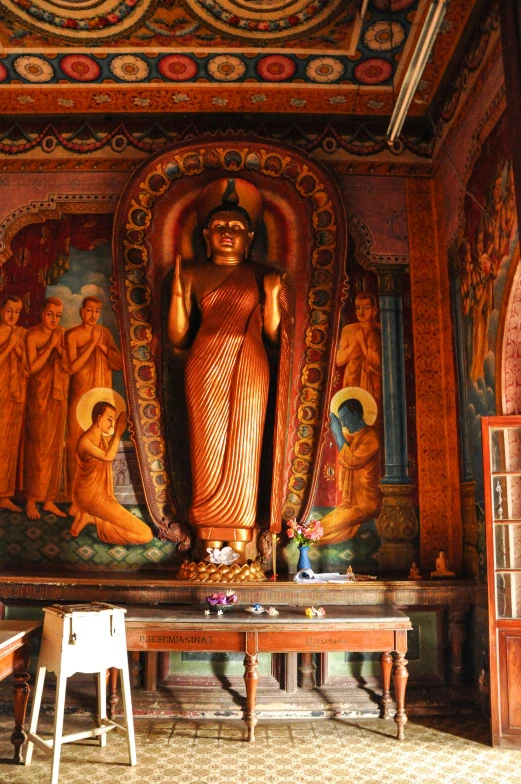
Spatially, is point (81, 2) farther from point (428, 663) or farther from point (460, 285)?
point (428, 663)

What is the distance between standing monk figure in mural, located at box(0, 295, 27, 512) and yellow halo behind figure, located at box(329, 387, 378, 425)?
2938mm

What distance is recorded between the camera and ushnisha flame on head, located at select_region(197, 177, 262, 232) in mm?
6523

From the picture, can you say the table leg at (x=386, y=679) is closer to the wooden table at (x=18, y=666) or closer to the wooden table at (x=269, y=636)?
the wooden table at (x=269, y=636)

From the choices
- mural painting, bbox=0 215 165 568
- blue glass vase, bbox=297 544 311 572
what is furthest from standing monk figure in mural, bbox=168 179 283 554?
mural painting, bbox=0 215 165 568

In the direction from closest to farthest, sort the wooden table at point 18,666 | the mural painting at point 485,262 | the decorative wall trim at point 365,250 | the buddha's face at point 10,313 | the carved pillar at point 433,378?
the wooden table at point 18,666
the mural painting at point 485,262
the carved pillar at point 433,378
the buddha's face at point 10,313
the decorative wall trim at point 365,250

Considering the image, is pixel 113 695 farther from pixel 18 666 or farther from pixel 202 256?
pixel 202 256

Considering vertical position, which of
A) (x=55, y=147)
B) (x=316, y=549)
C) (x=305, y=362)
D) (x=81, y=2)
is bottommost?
(x=316, y=549)

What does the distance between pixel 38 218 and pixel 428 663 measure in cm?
547

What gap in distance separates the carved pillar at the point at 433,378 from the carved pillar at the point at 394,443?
5.1 inches

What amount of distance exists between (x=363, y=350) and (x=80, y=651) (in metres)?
3.68

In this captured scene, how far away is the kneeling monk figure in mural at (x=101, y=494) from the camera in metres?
6.37

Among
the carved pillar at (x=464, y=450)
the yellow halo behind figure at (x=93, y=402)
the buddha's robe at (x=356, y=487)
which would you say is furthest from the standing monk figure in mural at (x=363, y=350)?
the yellow halo behind figure at (x=93, y=402)

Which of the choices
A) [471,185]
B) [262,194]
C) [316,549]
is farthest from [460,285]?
[316,549]

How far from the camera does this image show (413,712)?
5.61 m
